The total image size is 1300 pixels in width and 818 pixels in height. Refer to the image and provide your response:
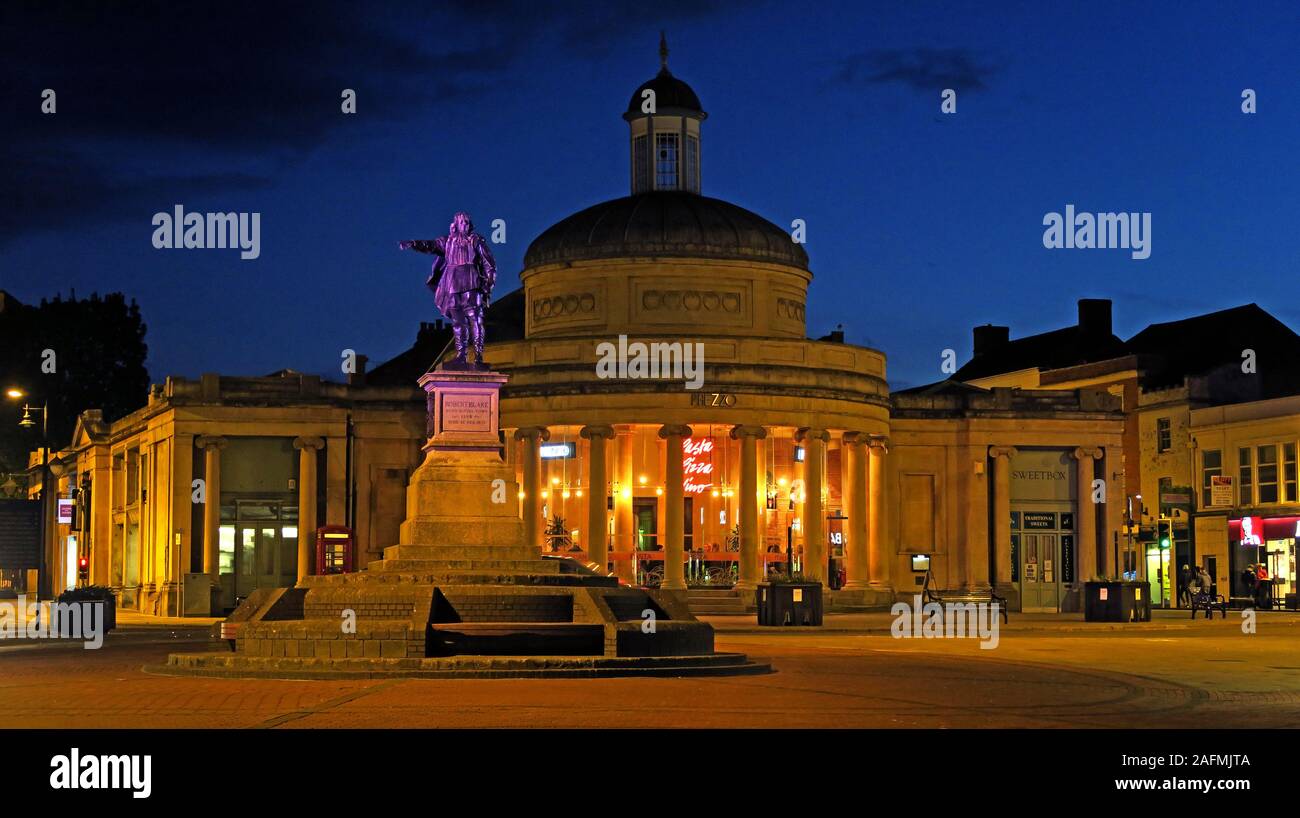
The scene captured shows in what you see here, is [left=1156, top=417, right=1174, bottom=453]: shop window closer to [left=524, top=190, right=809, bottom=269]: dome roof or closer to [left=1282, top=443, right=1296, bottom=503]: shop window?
[left=1282, top=443, right=1296, bottom=503]: shop window

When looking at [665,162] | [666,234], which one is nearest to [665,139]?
[665,162]

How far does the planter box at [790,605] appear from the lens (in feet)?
185

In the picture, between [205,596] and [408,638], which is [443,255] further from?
[205,596]

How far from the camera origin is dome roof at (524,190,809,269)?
253 feet

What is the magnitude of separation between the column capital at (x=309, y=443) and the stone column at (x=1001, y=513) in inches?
1044

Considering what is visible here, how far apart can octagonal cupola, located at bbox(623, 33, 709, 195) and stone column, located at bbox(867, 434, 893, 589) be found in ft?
42.1

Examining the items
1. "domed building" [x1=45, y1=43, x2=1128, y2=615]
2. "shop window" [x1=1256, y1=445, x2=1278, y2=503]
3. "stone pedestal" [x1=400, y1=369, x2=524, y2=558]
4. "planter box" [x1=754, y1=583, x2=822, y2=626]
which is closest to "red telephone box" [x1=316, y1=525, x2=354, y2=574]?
"domed building" [x1=45, y1=43, x2=1128, y2=615]

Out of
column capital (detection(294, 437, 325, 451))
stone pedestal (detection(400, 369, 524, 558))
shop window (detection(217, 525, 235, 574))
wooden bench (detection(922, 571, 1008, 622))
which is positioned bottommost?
wooden bench (detection(922, 571, 1008, 622))

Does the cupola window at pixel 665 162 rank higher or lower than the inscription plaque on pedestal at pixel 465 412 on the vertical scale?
higher

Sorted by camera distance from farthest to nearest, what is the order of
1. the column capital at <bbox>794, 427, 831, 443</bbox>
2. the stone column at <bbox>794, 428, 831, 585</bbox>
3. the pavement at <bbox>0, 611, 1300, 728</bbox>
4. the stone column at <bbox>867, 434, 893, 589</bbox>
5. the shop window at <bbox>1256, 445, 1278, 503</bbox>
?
1. the shop window at <bbox>1256, 445, 1278, 503</bbox>
2. the stone column at <bbox>867, 434, 893, 589</bbox>
3. the column capital at <bbox>794, 427, 831, 443</bbox>
4. the stone column at <bbox>794, 428, 831, 585</bbox>
5. the pavement at <bbox>0, 611, 1300, 728</bbox>

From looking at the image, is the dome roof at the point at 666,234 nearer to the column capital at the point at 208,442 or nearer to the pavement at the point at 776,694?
the column capital at the point at 208,442

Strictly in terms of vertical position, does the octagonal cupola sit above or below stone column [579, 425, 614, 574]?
above

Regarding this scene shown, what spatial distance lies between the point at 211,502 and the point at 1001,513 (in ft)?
101

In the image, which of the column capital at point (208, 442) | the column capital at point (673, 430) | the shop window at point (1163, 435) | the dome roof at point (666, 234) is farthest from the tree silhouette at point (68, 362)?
the shop window at point (1163, 435)
